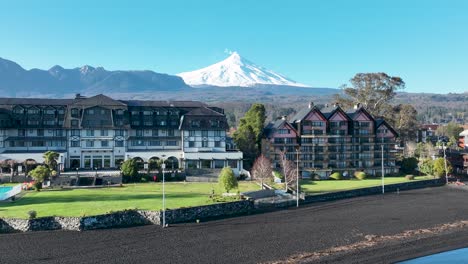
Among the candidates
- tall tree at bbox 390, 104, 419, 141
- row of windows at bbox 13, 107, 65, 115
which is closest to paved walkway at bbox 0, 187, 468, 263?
row of windows at bbox 13, 107, 65, 115

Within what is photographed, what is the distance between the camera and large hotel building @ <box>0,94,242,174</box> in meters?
61.5

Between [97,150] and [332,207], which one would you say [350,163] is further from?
[97,150]

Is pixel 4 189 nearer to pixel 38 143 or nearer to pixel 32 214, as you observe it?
pixel 32 214

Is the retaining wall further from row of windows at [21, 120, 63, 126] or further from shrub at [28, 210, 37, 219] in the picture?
row of windows at [21, 120, 63, 126]

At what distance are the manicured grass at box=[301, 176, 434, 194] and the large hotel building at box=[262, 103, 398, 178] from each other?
4174 mm

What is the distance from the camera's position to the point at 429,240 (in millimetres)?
32375

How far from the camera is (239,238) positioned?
32.0 meters

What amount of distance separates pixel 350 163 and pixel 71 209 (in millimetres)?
45031

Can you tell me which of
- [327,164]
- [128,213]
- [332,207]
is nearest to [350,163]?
[327,164]

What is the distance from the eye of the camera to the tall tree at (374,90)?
84500 millimetres

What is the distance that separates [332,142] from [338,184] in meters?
10.9

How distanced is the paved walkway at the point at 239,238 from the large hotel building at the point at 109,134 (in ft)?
78.8

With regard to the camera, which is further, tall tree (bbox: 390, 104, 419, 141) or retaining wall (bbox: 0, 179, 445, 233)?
tall tree (bbox: 390, 104, 419, 141)

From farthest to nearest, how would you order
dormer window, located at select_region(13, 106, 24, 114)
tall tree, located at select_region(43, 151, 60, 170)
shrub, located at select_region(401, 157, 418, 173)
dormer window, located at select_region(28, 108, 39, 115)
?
shrub, located at select_region(401, 157, 418, 173)
dormer window, located at select_region(28, 108, 39, 115)
dormer window, located at select_region(13, 106, 24, 114)
tall tree, located at select_region(43, 151, 60, 170)
